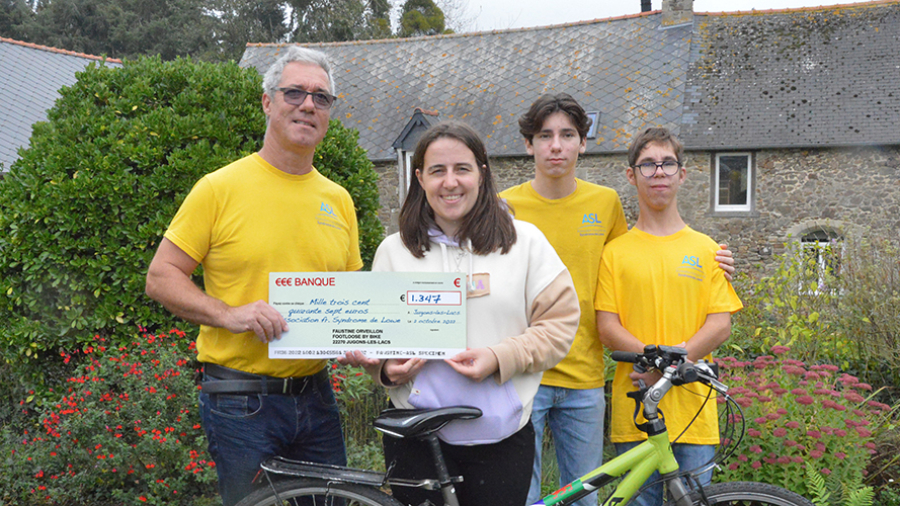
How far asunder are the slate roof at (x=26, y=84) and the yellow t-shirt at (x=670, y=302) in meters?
15.8

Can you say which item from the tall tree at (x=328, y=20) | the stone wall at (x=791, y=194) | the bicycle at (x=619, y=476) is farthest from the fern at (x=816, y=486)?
the tall tree at (x=328, y=20)

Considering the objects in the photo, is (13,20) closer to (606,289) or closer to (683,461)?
(606,289)

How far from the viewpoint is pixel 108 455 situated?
4.10 metres

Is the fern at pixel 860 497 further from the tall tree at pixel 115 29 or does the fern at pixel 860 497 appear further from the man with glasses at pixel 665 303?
the tall tree at pixel 115 29

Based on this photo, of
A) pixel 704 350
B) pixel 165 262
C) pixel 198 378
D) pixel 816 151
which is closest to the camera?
pixel 165 262

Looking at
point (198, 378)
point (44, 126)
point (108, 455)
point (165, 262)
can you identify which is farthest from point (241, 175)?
point (44, 126)

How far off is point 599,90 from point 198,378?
16997mm

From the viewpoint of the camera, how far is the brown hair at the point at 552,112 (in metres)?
3.03

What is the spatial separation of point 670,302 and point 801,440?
1.68 metres

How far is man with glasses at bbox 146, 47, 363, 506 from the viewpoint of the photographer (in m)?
2.51

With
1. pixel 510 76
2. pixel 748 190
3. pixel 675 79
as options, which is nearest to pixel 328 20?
pixel 510 76

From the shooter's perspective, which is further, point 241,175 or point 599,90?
point 599,90

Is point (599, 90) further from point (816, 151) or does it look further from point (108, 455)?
point (108, 455)

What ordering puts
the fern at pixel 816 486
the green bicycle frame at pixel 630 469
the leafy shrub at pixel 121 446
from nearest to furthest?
the green bicycle frame at pixel 630 469 < the fern at pixel 816 486 < the leafy shrub at pixel 121 446
